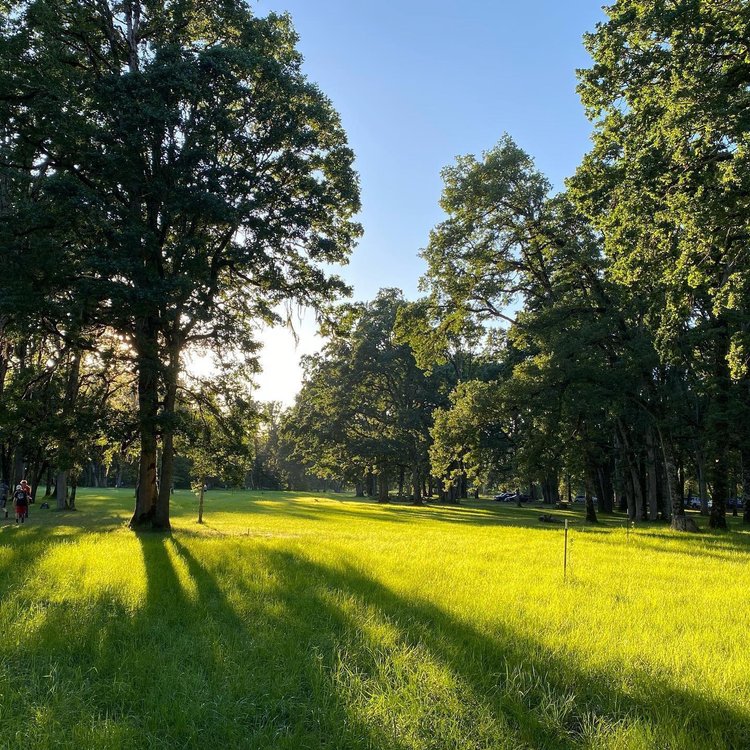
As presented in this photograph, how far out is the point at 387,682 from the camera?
13.4ft

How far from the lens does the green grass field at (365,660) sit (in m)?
3.44

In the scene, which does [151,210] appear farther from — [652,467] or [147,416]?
[652,467]

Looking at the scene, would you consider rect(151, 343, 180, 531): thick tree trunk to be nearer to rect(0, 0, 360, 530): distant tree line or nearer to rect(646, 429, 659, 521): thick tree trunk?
rect(0, 0, 360, 530): distant tree line

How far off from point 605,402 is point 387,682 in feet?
68.8

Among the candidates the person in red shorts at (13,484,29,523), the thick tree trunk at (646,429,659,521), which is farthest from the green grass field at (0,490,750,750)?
the thick tree trunk at (646,429,659,521)

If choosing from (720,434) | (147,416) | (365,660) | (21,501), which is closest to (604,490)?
(720,434)

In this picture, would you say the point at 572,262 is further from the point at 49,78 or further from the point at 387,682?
the point at 387,682

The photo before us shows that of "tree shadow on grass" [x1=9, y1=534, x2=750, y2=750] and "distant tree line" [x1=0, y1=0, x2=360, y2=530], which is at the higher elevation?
"distant tree line" [x1=0, y1=0, x2=360, y2=530]

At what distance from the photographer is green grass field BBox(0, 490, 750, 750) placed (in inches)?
135

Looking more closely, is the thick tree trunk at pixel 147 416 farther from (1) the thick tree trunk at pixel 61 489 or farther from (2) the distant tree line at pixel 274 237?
(1) the thick tree trunk at pixel 61 489

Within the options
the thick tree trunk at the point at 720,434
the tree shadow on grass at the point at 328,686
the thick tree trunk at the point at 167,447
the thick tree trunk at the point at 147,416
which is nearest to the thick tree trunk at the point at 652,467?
the thick tree trunk at the point at 720,434

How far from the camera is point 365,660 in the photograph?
4590 mm

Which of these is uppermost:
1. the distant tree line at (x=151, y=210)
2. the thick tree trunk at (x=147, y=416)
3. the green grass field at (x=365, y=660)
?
the distant tree line at (x=151, y=210)

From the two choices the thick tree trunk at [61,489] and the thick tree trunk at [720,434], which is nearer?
the thick tree trunk at [720,434]
